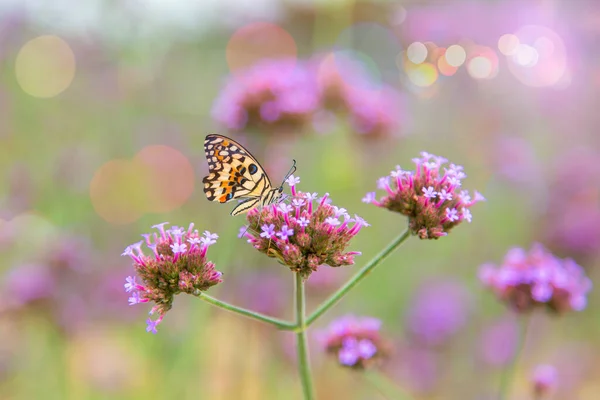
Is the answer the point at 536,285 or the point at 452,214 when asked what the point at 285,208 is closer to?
the point at 452,214

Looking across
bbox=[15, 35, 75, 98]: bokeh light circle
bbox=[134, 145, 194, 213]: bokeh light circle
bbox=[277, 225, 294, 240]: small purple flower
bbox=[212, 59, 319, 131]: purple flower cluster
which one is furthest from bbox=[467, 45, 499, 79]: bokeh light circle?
bbox=[277, 225, 294, 240]: small purple flower

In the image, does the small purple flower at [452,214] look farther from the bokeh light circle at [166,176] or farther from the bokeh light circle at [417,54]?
the bokeh light circle at [417,54]

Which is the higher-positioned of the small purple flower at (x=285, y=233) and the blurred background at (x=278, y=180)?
the blurred background at (x=278, y=180)

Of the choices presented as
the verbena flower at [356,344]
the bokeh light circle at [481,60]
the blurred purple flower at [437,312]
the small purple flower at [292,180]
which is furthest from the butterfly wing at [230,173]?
the bokeh light circle at [481,60]

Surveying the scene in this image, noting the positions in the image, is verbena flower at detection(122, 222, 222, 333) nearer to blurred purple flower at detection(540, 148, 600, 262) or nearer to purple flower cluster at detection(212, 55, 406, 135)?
purple flower cluster at detection(212, 55, 406, 135)

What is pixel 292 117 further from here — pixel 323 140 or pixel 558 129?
pixel 558 129
